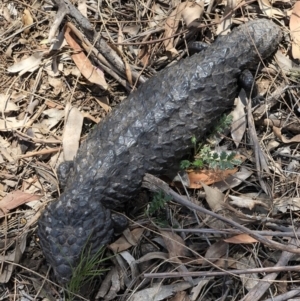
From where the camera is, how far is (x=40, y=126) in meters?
4.46

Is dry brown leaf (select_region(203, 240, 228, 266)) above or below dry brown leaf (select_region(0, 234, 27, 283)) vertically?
below

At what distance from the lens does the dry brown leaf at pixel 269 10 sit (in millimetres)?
4586

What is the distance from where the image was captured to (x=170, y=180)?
13.8ft

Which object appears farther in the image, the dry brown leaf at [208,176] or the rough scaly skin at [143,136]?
the dry brown leaf at [208,176]

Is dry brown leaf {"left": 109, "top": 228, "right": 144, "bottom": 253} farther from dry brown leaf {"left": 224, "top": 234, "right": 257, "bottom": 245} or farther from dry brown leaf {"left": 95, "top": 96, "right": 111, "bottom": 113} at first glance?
dry brown leaf {"left": 95, "top": 96, "right": 111, "bottom": 113}

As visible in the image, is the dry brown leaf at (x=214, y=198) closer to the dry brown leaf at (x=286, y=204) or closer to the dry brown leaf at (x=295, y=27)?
the dry brown leaf at (x=286, y=204)

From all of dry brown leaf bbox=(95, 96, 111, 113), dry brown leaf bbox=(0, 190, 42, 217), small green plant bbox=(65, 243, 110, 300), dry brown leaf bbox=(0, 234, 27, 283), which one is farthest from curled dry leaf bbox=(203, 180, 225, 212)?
dry brown leaf bbox=(0, 234, 27, 283)

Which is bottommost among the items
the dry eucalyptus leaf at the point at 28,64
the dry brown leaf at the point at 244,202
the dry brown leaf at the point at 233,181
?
the dry brown leaf at the point at 244,202

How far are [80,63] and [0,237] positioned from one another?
60.6 inches

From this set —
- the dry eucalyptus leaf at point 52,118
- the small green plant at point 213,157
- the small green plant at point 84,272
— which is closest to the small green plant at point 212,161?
the small green plant at point 213,157

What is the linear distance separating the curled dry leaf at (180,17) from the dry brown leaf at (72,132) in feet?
3.05

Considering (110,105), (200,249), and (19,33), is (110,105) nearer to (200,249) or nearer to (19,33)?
(19,33)

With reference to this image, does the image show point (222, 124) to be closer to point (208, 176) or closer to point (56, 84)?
point (208, 176)

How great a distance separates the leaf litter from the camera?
3.85 metres
